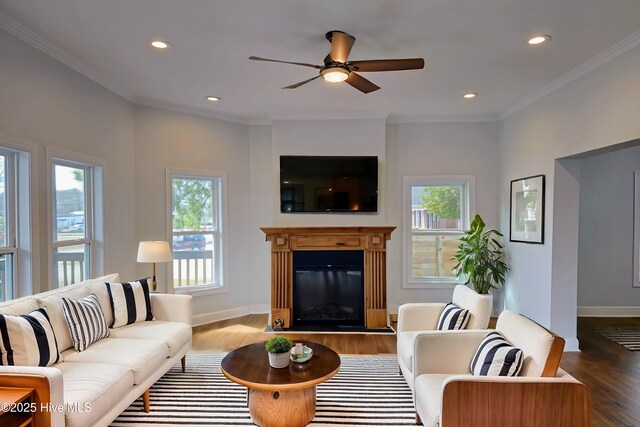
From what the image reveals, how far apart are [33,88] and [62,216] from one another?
3.90ft

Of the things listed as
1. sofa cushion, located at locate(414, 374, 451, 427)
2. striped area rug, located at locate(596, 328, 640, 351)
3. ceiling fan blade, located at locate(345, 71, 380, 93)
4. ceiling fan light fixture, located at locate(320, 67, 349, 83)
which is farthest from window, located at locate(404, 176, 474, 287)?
sofa cushion, located at locate(414, 374, 451, 427)

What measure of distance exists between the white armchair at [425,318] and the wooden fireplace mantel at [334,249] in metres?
1.49

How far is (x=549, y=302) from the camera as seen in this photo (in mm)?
3973

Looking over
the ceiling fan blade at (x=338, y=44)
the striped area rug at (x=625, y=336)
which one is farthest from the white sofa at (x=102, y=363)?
the striped area rug at (x=625, y=336)

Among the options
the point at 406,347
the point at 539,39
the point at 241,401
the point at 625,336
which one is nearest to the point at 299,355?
the point at 241,401

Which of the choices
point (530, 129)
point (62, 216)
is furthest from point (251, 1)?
point (530, 129)

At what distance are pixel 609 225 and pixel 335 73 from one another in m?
4.99

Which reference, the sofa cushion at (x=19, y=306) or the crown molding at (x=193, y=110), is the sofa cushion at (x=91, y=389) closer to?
the sofa cushion at (x=19, y=306)

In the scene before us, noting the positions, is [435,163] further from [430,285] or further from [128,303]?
[128,303]

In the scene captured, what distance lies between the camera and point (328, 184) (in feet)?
15.9

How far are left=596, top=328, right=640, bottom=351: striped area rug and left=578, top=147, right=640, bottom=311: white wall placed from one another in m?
0.77

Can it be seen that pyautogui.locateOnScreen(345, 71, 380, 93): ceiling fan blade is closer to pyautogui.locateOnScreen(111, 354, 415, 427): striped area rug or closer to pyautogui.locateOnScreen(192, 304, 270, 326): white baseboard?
pyautogui.locateOnScreen(111, 354, 415, 427): striped area rug

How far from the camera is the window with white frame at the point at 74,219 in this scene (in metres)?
3.40

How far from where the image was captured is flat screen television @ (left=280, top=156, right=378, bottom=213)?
4.85 meters
